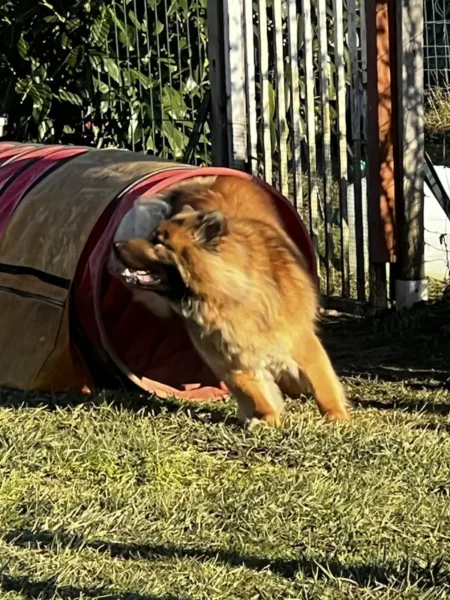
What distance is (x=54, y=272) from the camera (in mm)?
5301

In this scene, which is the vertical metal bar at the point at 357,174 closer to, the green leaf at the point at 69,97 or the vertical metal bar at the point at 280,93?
the vertical metal bar at the point at 280,93

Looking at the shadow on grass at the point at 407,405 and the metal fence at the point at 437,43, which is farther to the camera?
the metal fence at the point at 437,43

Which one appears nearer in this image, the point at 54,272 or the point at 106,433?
the point at 106,433

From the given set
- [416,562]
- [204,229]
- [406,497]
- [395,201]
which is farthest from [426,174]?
[416,562]

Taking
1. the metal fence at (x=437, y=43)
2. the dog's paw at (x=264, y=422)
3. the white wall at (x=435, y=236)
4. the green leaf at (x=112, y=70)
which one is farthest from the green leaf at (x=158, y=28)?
the dog's paw at (x=264, y=422)

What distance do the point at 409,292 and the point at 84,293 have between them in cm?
249

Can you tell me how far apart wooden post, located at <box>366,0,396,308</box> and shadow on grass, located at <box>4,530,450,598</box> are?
3.75m

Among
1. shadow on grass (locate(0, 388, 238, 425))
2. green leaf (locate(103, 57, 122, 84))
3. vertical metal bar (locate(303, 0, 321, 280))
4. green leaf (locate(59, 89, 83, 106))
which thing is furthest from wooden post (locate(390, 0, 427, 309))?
green leaf (locate(59, 89, 83, 106))

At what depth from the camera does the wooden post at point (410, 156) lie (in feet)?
21.6

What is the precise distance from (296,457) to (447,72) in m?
8.99

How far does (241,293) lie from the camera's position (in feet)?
14.7

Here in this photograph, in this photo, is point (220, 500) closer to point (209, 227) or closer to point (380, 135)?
point (209, 227)

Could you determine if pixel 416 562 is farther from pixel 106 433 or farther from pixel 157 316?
pixel 157 316

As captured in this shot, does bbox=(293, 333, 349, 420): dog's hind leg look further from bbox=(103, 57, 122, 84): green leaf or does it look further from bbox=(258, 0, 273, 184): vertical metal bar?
bbox=(103, 57, 122, 84): green leaf
